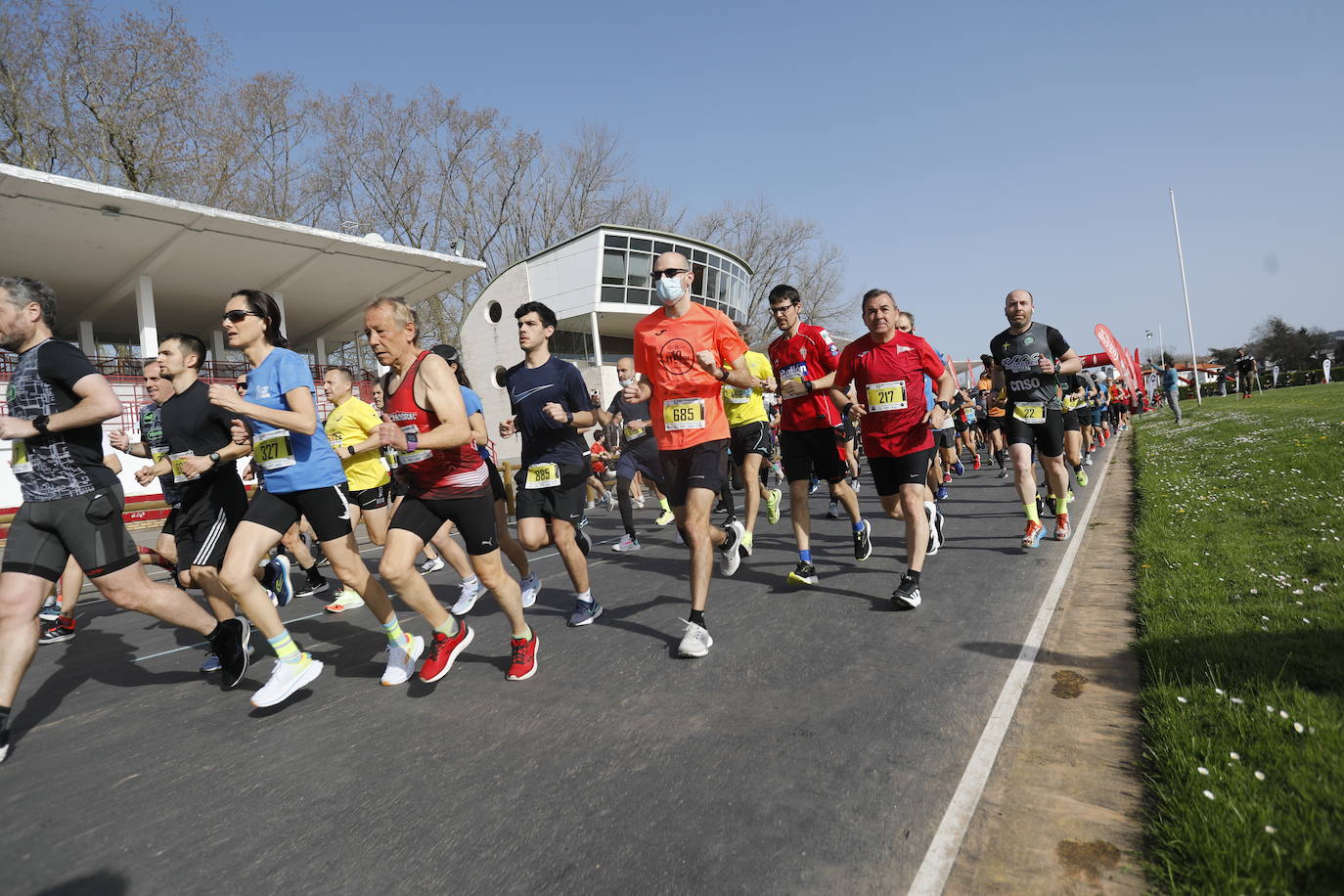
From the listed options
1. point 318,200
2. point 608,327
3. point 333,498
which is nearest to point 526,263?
point 608,327

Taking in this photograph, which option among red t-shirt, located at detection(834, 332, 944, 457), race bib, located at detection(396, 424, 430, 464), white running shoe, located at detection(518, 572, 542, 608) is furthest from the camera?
white running shoe, located at detection(518, 572, 542, 608)

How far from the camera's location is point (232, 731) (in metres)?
3.48

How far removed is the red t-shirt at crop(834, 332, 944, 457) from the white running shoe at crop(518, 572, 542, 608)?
2879mm

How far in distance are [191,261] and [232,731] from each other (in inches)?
941

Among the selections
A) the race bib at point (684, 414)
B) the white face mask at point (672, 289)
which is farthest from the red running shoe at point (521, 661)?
the white face mask at point (672, 289)

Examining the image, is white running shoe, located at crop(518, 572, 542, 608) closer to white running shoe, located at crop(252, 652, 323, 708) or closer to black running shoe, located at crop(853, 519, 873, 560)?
white running shoe, located at crop(252, 652, 323, 708)

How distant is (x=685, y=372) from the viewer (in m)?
4.40

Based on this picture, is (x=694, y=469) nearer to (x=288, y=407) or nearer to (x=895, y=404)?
(x=895, y=404)

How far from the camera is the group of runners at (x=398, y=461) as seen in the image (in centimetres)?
365

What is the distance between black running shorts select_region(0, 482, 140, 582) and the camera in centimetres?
354

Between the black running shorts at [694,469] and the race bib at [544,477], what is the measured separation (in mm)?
963

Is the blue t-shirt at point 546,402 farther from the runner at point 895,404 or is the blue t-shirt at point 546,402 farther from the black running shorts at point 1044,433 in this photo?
the black running shorts at point 1044,433

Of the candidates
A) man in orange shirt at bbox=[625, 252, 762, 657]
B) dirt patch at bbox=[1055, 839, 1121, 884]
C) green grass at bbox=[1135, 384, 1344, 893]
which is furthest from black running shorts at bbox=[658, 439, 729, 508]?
dirt patch at bbox=[1055, 839, 1121, 884]

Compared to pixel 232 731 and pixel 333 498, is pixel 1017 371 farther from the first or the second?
pixel 232 731
